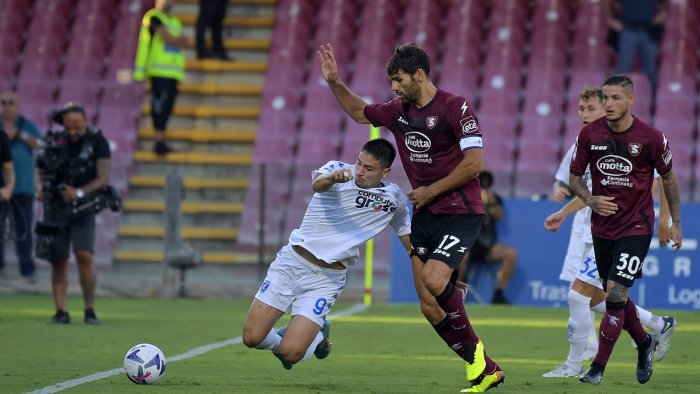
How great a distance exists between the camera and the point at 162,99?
63.9 feet

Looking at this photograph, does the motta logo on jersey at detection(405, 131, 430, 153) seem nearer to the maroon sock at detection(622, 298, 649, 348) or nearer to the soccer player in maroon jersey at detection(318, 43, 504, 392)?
the soccer player in maroon jersey at detection(318, 43, 504, 392)

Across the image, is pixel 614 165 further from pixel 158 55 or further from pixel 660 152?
pixel 158 55

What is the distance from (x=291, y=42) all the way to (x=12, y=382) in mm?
13423

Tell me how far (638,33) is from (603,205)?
35.8 feet

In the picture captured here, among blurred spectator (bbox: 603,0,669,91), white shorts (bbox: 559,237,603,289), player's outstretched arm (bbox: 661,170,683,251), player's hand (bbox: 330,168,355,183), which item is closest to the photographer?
player's hand (bbox: 330,168,355,183)

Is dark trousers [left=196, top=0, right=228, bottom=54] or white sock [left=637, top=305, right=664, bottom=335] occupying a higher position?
dark trousers [left=196, top=0, right=228, bottom=54]

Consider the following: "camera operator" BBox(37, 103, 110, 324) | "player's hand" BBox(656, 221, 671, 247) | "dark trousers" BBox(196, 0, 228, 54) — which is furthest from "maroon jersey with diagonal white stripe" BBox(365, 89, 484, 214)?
"dark trousers" BBox(196, 0, 228, 54)

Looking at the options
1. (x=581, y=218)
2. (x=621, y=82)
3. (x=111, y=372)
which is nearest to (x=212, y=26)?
(x=581, y=218)

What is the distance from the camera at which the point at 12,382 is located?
832 cm

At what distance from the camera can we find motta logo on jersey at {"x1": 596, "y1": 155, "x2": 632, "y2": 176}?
8.90 metres

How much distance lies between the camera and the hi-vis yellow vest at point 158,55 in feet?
63.4

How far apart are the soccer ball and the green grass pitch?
84 millimetres

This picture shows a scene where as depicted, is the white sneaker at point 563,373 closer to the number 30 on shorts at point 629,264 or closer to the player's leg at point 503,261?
the number 30 on shorts at point 629,264

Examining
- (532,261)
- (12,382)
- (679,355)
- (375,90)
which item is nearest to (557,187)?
(679,355)
